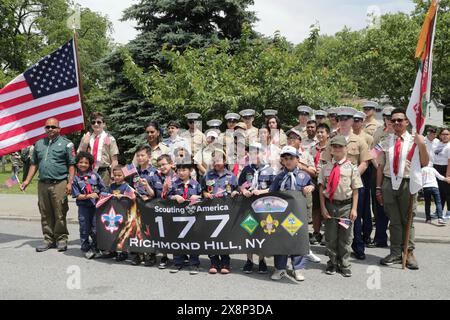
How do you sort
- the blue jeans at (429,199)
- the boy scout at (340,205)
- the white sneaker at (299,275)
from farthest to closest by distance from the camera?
the blue jeans at (429,199)
the boy scout at (340,205)
the white sneaker at (299,275)

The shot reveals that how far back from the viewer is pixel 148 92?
1277 cm

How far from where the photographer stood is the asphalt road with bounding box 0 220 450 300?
15.6ft

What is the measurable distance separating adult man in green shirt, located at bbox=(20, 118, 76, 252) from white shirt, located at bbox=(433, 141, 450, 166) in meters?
7.49

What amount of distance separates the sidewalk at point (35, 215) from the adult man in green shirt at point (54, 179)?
7.72 feet

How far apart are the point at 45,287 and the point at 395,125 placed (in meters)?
4.92

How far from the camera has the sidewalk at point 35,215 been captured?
7.41 meters

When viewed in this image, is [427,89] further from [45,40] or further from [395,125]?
[45,40]

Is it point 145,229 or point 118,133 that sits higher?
point 118,133

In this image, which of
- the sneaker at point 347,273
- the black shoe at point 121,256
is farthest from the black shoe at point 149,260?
the sneaker at point 347,273

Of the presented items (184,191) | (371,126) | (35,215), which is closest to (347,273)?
(184,191)

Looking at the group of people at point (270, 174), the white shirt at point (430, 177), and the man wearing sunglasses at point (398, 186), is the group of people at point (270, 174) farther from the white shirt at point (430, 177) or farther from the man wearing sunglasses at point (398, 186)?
the white shirt at point (430, 177)

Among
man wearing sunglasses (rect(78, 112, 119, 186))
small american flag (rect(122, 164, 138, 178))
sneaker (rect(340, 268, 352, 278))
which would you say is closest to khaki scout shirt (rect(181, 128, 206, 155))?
man wearing sunglasses (rect(78, 112, 119, 186))

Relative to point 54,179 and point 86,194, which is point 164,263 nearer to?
point 86,194

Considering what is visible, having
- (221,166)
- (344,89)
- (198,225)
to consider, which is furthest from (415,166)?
(344,89)
